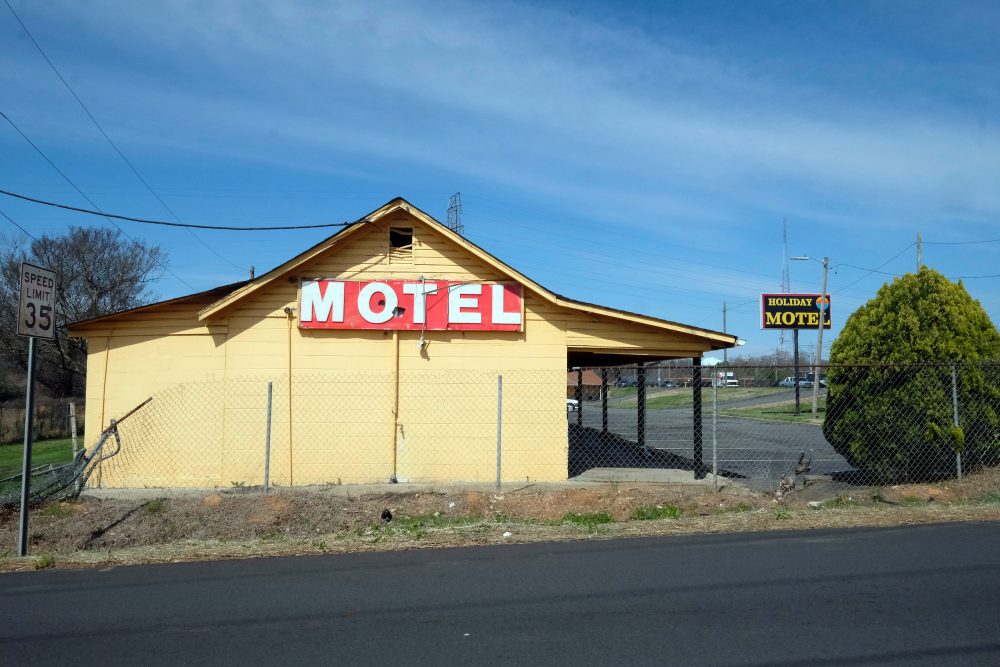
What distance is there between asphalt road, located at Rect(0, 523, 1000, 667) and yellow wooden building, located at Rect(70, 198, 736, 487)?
15.2 ft

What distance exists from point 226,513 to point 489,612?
536cm

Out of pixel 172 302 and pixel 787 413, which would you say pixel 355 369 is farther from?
pixel 787 413

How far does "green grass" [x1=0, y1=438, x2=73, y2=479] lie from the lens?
2175 centimetres

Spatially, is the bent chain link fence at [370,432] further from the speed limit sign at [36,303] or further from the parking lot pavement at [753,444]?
the speed limit sign at [36,303]

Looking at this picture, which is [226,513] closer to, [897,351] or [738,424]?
[897,351]

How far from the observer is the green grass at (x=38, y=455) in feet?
Result: 71.4

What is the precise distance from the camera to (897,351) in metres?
12.4

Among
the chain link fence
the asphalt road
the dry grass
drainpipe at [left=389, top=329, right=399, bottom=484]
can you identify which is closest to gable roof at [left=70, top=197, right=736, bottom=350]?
the chain link fence

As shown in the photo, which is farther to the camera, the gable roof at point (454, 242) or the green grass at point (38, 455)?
the green grass at point (38, 455)

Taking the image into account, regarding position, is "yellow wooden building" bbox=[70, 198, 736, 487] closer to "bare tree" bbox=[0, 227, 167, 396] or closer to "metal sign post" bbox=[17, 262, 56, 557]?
"metal sign post" bbox=[17, 262, 56, 557]

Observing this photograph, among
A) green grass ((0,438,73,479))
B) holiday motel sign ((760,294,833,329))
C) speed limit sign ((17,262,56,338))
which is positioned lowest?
green grass ((0,438,73,479))

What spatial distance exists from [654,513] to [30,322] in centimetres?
770

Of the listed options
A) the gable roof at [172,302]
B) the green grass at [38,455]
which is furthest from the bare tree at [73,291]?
the gable roof at [172,302]

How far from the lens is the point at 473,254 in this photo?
13.2 m
